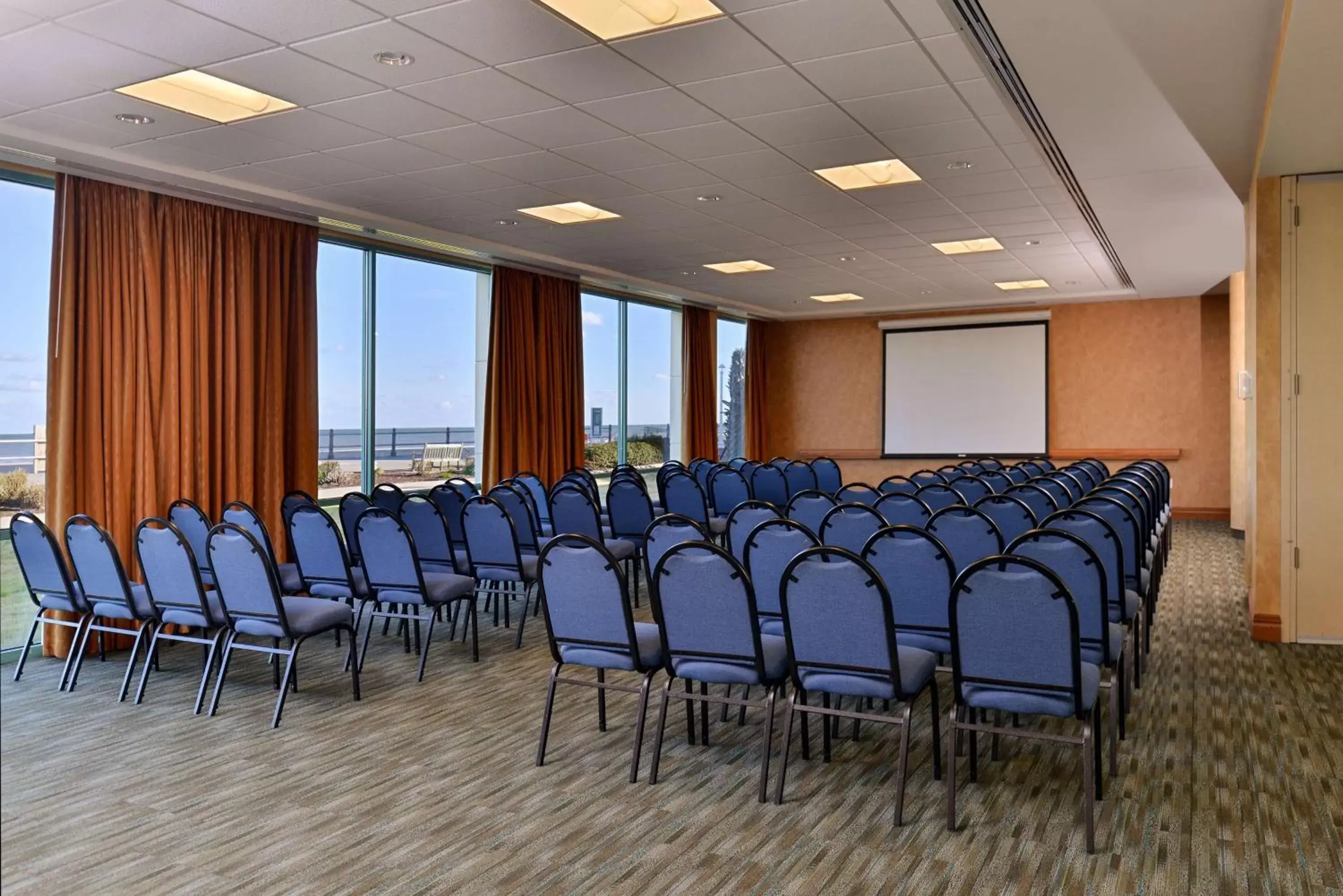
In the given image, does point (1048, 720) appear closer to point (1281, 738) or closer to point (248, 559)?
point (1281, 738)

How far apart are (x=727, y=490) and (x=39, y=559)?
236 inches

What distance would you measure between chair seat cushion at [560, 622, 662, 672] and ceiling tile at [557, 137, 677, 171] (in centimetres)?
330

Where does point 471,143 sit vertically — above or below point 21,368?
above

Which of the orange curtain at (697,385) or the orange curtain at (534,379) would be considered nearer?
the orange curtain at (534,379)

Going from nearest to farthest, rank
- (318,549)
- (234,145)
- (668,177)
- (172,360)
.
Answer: (318,549) → (234,145) → (668,177) → (172,360)

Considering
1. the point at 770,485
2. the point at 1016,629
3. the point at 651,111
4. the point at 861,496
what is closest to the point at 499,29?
the point at 651,111

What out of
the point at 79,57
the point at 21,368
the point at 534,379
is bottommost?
the point at 21,368

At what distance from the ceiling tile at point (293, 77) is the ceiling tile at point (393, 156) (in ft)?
2.90

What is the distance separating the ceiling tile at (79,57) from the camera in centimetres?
438

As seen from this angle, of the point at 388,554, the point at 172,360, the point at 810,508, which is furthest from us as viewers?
the point at 172,360

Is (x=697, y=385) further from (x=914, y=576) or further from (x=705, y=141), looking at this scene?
(x=914, y=576)

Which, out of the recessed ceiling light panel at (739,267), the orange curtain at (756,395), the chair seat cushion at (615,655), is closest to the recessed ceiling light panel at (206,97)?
the chair seat cushion at (615,655)

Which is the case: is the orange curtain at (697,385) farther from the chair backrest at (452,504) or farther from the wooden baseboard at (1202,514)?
the chair backrest at (452,504)

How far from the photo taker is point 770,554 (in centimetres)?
454
